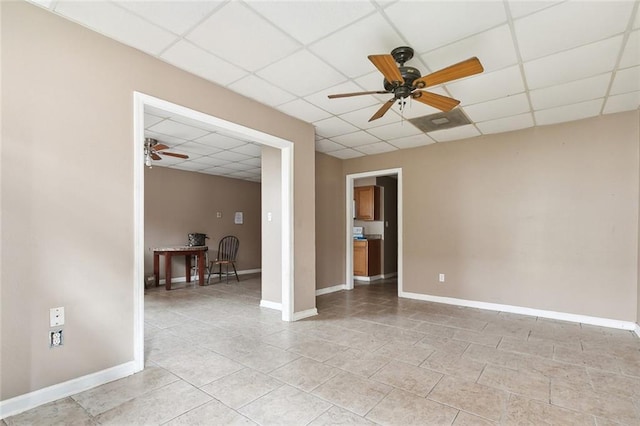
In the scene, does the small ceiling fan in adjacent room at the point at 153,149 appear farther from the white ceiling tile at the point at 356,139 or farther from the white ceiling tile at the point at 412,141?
the white ceiling tile at the point at 412,141

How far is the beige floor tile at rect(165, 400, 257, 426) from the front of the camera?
1.82 metres

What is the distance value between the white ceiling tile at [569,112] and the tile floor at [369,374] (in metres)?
2.52

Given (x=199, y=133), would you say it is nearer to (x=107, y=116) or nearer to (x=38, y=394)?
(x=107, y=116)

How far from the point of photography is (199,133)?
426 cm

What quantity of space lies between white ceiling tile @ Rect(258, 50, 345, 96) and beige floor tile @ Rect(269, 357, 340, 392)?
2546 millimetres

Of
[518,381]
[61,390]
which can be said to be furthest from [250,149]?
[518,381]

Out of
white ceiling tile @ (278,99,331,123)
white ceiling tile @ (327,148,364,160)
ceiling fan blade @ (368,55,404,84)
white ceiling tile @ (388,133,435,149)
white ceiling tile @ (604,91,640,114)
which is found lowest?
ceiling fan blade @ (368,55,404,84)

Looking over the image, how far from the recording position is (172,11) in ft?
6.68

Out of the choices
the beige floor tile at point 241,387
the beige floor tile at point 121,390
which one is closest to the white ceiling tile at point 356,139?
the beige floor tile at point 241,387

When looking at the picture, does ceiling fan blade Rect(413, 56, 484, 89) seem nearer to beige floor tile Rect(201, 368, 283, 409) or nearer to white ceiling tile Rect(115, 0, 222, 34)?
white ceiling tile Rect(115, 0, 222, 34)

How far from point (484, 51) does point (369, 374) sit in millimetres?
2701

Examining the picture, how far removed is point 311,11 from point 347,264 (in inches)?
178

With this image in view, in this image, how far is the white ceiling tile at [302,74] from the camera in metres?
2.59

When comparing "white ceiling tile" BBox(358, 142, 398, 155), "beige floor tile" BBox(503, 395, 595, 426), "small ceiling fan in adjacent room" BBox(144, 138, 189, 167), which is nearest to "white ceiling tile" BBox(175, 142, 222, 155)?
"small ceiling fan in adjacent room" BBox(144, 138, 189, 167)
